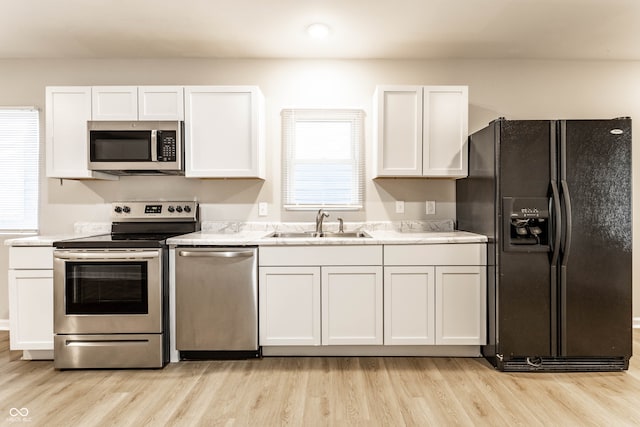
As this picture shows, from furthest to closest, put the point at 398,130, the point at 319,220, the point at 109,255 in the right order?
the point at 319,220 < the point at 398,130 < the point at 109,255

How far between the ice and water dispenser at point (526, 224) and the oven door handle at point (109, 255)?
2.39m

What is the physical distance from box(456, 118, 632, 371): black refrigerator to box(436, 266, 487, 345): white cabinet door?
179 millimetres

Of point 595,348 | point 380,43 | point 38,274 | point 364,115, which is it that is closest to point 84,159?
point 38,274

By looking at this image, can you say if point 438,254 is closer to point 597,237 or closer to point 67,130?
point 597,237

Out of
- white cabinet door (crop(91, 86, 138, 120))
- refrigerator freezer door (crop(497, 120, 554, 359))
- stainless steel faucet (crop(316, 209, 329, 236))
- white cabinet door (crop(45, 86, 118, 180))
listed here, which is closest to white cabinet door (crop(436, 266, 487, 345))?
refrigerator freezer door (crop(497, 120, 554, 359))

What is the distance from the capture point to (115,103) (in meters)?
3.07

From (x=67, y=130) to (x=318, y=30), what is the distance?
2.13 m

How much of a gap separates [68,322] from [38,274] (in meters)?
0.44

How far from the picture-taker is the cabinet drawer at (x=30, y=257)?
9.04ft

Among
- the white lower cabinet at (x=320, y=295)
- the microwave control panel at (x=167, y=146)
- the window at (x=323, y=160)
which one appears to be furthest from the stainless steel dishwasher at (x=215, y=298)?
the window at (x=323, y=160)

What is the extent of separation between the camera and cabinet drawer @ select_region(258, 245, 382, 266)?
2.77 meters

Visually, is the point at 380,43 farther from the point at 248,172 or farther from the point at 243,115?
the point at 248,172

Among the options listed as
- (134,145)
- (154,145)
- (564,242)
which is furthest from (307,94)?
(564,242)

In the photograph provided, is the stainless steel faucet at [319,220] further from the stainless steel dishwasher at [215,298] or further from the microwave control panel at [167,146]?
the microwave control panel at [167,146]
